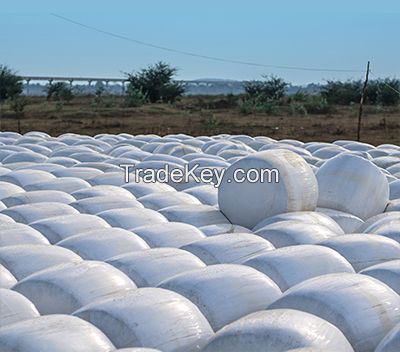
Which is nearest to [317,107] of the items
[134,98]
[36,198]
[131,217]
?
[134,98]

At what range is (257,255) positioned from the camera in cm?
518

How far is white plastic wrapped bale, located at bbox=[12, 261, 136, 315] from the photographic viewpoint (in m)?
4.48

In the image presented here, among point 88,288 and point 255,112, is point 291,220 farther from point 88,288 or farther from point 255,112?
point 255,112

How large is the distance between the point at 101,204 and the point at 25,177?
167 centimetres

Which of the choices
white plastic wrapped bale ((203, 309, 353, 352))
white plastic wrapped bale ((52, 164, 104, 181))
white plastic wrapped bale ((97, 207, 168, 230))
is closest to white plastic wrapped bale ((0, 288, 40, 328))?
white plastic wrapped bale ((203, 309, 353, 352))

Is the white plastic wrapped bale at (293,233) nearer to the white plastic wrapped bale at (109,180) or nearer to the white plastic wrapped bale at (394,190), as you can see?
the white plastic wrapped bale at (394,190)

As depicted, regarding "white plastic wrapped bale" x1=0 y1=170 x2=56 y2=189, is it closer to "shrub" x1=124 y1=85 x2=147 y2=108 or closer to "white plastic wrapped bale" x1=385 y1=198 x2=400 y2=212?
"white plastic wrapped bale" x1=385 y1=198 x2=400 y2=212

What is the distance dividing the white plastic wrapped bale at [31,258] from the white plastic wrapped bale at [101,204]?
1.79 m

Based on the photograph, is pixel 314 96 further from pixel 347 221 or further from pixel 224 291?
pixel 224 291

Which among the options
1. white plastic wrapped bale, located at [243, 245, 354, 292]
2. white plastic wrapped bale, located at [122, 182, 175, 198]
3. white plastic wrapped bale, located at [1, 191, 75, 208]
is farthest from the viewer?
white plastic wrapped bale, located at [122, 182, 175, 198]

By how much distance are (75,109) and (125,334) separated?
28889mm

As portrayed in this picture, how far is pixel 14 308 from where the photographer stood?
4250 millimetres

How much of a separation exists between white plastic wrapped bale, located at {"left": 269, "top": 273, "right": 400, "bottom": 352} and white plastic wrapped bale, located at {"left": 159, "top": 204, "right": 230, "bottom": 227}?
2733mm

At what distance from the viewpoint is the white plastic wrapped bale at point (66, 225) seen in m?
6.17
